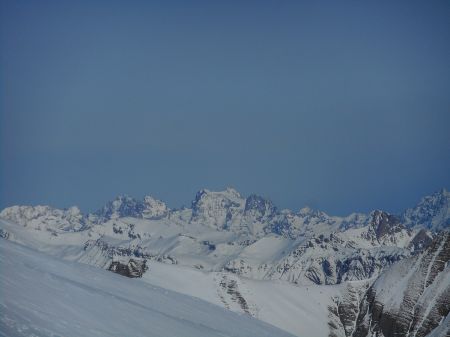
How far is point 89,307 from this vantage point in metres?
49.6

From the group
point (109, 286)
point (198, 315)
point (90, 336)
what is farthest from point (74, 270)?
point (90, 336)

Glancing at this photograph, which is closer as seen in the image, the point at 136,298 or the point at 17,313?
the point at 17,313

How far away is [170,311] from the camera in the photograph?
6488 centimetres

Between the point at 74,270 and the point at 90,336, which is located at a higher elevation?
the point at 74,270

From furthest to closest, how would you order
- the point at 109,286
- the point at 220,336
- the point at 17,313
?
the point at 109,286
the point at 220,336
the point at 17,313

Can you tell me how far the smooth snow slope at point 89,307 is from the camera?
39781 millimetres

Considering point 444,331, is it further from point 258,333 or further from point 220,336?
point 220,336

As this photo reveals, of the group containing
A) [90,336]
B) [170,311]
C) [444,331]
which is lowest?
[90,336]

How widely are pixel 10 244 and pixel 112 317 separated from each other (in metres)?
26.3

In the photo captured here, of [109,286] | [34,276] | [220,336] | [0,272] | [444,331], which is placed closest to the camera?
[0,272]

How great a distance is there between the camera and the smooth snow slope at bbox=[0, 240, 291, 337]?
39781 millimetres

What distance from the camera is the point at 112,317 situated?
4922cm

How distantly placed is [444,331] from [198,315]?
89.4 meters

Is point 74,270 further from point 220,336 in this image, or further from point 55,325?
point 55,325
